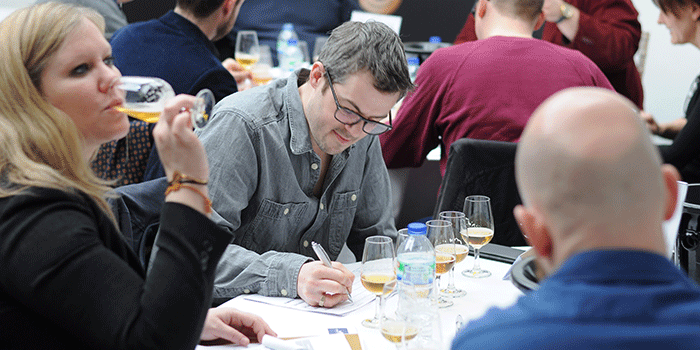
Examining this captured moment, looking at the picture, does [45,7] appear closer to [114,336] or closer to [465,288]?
[114,336]

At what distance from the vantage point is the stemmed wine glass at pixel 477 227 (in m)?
1.75

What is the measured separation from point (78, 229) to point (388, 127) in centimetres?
97

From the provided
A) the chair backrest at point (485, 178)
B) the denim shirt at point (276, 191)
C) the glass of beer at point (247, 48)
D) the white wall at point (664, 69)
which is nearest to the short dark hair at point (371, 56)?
the denim shirt at point (276, 191)

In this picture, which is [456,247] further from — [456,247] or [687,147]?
A: [687,147]

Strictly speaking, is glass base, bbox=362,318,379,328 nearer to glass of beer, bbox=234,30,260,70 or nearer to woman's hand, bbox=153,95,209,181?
woman's hand, bbox=153,95,209,181

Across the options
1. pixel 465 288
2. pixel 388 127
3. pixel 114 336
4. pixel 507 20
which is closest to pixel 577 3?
pixel 507 20

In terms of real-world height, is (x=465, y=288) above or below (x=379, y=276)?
below

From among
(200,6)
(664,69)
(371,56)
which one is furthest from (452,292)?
(664,69)

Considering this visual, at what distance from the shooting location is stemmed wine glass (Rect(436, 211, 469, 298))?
163 centimetres

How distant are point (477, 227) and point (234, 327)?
72 cm

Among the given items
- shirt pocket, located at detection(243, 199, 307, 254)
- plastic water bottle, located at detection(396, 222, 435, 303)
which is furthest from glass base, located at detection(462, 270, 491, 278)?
shirt pocket, located at detection(243, 199, 307, 254)

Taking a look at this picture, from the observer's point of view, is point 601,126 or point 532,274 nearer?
point 601,126

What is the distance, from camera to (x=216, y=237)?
113cm

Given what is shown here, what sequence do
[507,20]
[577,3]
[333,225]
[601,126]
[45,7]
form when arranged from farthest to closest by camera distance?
[577,3] → [507,20] → [333,225] → [45,7] → [601,126]
